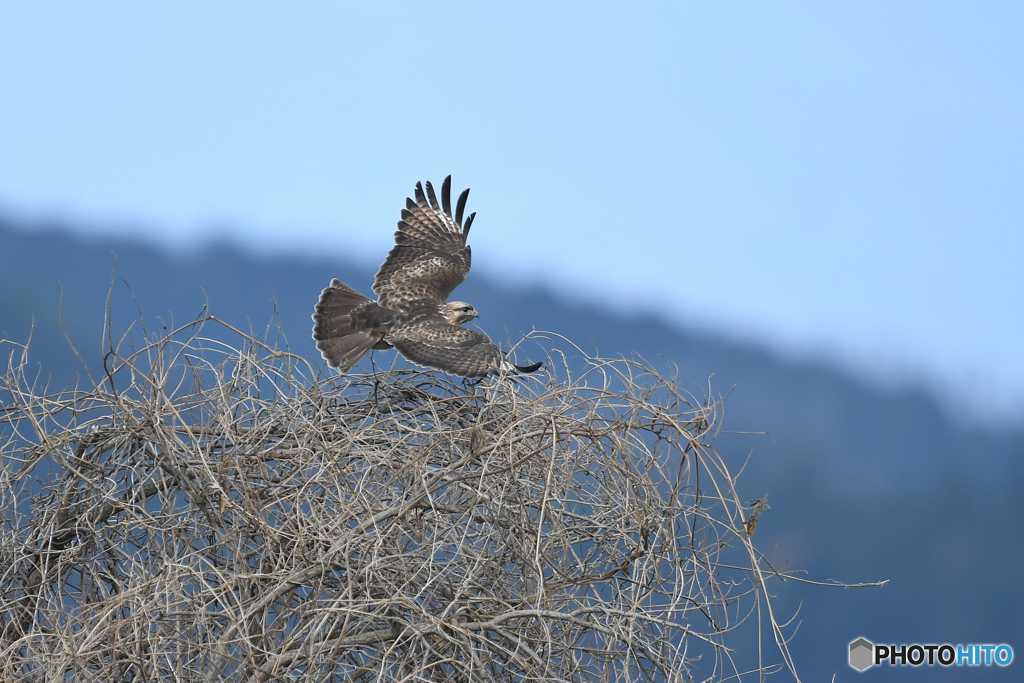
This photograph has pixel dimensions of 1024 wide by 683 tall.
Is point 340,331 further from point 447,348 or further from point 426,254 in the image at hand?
point 426,254

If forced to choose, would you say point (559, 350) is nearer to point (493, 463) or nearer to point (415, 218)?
point (493, 463)

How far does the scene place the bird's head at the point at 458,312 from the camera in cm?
633

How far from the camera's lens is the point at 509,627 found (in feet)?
12.9

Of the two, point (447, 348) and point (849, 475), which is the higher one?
point (447, 348)

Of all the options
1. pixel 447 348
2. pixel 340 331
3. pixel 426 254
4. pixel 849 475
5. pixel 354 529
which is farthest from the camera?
pixel 849 475

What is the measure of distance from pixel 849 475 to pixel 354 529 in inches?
809

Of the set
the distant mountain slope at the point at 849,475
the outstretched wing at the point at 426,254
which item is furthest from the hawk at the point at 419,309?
the distant mountain slope at the point at 849,475

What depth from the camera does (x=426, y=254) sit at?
7.24 metres

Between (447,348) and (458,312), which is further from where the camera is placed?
(458,312)

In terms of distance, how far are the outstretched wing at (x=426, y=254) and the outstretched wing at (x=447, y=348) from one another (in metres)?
0.48

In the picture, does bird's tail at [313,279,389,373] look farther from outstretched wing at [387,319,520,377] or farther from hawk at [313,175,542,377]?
outstretched wing at [387,319,520,377]

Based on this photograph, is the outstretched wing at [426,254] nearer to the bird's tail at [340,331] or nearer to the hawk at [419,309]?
the hawk at [419,309]

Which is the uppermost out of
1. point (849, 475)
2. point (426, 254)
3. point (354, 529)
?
point (426, 254)

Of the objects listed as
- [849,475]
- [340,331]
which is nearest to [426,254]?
[340,331]
